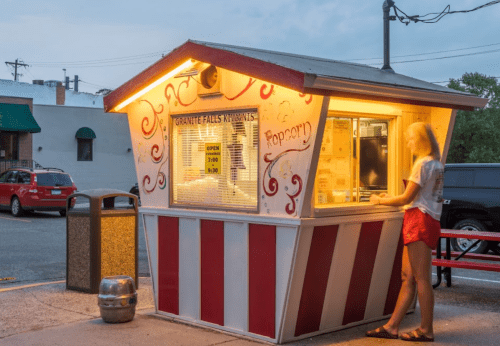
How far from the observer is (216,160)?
6.71m

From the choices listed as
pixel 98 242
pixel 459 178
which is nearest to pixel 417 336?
pixel 98 242

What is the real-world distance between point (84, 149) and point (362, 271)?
30.8 metres

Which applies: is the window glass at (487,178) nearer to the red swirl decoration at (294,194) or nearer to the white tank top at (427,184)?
the white tank top at (427,184)

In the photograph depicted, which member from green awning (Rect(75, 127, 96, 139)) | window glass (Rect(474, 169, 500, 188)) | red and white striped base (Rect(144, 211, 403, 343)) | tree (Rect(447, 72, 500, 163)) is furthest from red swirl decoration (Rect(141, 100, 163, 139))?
tree (Rect(447, 72, 500, 163))

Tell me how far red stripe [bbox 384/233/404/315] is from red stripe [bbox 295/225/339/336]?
106 cm

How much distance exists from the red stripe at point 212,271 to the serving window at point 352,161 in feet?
3.45

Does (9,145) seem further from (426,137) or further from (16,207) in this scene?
(426,137)

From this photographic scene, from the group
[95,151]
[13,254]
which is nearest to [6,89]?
[95,151]

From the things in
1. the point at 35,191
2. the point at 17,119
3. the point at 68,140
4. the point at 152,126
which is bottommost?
the point at 35,191

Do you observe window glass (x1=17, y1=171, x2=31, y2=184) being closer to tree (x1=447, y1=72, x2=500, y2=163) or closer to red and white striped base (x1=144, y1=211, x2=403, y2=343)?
red and white striped base (x1=144, y1=211, x2=403, y2=343)

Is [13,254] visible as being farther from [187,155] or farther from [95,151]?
[95,151]

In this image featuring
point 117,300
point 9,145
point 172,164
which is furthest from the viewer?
point 9,145

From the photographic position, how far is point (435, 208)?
19.5 ft

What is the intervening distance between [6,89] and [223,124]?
31929 mm
